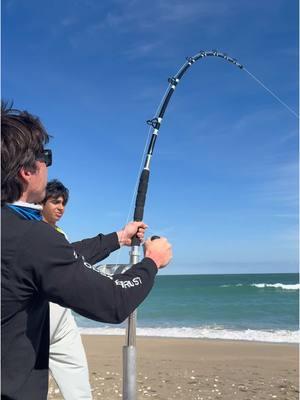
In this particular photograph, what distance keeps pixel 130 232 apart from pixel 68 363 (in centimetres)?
121

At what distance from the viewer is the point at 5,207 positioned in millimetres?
1468

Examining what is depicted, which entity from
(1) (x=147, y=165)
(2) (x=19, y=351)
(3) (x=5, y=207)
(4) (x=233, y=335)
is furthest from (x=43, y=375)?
(4) (x=233, y=335)

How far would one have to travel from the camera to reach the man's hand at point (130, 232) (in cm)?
256

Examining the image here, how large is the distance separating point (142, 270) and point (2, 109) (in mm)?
706

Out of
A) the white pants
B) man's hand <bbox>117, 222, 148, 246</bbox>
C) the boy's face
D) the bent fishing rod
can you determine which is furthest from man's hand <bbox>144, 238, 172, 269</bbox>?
the boy's face

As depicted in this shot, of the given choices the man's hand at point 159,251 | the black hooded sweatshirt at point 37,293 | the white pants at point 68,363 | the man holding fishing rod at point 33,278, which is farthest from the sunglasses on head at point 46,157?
the white pants at point 68,363

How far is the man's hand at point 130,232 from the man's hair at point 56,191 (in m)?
1.16

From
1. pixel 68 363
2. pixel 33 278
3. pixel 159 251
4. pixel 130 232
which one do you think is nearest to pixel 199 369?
pixel 68 363

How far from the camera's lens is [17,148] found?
59.9 inches

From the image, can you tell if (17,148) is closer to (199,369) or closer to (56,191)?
(56,191)

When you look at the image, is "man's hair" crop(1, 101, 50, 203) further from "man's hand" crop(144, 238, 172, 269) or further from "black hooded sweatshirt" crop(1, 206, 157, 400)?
"man's hand" crop(144, 238, 172, 269)

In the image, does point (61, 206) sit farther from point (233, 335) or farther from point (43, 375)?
point (233, 335)

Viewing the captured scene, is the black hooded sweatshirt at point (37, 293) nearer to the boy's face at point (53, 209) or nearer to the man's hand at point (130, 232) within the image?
the man's hand at point (130, 232)

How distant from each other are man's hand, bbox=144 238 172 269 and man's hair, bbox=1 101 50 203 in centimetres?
50
